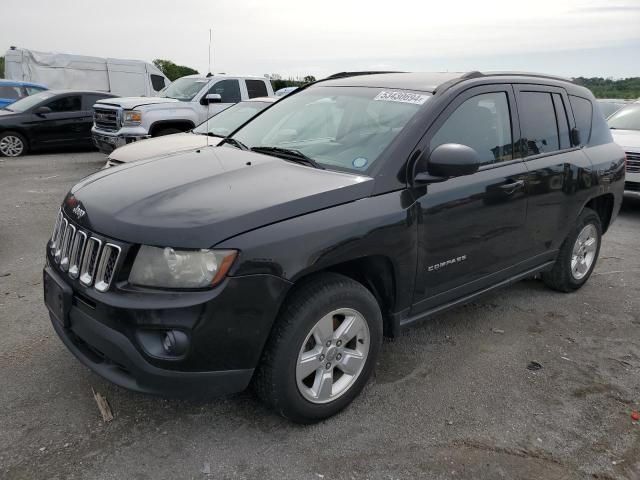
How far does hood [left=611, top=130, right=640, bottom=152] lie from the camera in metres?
8.02

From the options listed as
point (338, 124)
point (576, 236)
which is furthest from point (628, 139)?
point (338, 124)

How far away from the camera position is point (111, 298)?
2.40 metres

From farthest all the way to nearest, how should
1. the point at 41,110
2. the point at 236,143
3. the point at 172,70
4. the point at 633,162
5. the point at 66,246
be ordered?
the point at 172,70
the point at 41,110
the point at 633,162
the point at 236,143
the point at 66,246

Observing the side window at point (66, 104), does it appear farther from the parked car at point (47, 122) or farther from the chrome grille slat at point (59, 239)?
the chrome grille slat at point (59, 239)

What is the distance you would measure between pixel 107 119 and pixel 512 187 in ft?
29.6

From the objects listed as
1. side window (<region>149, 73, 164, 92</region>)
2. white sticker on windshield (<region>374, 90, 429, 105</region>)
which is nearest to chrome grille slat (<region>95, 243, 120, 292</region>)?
white sticker on windshield (<region>374, 90, 429, 105</region>)

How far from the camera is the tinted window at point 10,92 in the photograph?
49.3 feet

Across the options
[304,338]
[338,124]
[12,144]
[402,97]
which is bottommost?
[12,144]

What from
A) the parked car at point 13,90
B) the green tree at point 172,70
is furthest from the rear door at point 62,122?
the green tree at point 172,70

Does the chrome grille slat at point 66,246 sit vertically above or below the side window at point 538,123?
below

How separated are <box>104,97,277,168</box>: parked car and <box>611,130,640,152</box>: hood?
538cm

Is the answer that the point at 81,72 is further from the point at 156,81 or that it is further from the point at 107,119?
the point at 107,119

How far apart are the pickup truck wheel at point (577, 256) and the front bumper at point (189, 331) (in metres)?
3.06

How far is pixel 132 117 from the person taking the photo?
9750 millimetres
